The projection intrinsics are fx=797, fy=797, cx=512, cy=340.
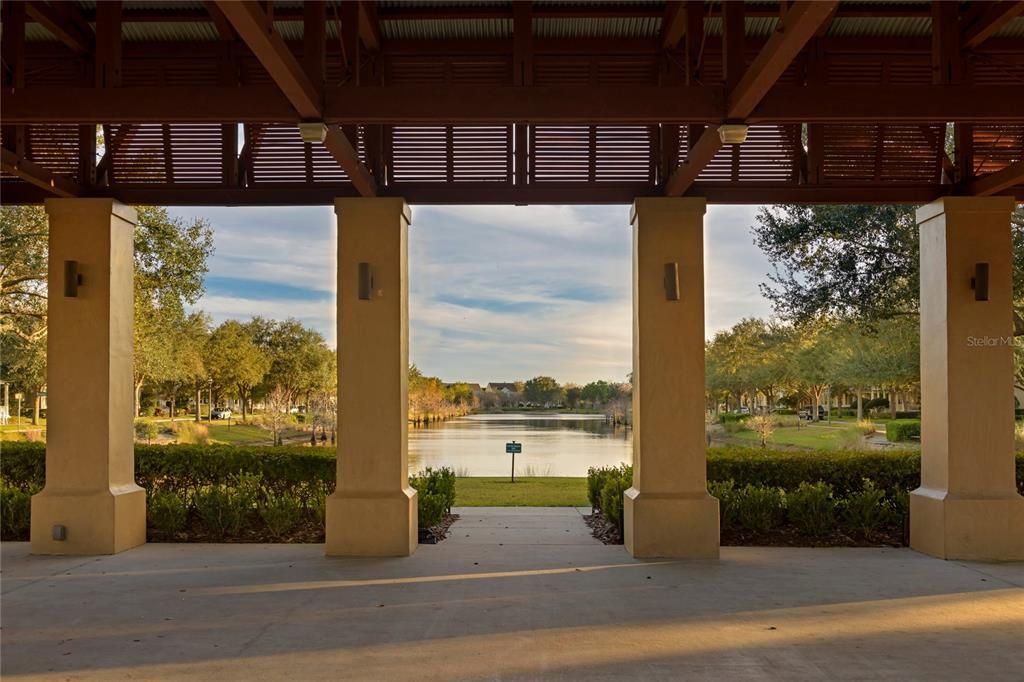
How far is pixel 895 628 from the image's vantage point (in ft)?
18.6

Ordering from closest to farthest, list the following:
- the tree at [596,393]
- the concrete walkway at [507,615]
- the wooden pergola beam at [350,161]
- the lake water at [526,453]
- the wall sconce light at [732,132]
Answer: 1. the concrete walkway at [507,615]
2. the wall sconce light at [732,132]
3. the wooden pergola beam at [350,161]
4. the lake water at [526,453]
5. the tree at [596,393]

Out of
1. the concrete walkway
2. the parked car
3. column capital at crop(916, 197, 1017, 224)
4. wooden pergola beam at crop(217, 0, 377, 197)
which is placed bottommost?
the parked car

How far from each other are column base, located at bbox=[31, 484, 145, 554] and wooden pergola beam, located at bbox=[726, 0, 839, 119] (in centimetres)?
713

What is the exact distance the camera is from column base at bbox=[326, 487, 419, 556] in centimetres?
805

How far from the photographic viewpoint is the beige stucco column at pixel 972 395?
8.05 metres

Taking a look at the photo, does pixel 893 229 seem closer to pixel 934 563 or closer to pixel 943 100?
pixel 934 563

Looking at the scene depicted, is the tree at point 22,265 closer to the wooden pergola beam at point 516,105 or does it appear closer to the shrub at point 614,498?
the wooden pergola beam at point 516,105

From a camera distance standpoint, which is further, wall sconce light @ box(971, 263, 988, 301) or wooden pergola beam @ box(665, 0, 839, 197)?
wall sconce light @ box(971, 263, 988, 301)

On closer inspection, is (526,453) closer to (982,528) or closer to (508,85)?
(982,528)

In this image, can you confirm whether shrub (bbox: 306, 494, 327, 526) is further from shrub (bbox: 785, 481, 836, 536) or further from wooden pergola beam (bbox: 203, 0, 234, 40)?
shrub (bbox: 785, 481, 836, 536)

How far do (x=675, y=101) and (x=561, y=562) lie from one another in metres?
4.39

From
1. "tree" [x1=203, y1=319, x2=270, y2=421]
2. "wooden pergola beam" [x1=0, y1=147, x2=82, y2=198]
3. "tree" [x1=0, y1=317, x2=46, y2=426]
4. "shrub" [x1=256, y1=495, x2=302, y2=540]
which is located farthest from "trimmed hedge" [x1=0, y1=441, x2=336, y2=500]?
"tree" [x1=203, y1=319, x2=270, y2=421]

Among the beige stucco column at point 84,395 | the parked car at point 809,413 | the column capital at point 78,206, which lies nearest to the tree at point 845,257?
the column capital at point 78,206

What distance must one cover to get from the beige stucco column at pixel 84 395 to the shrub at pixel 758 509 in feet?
22.0
